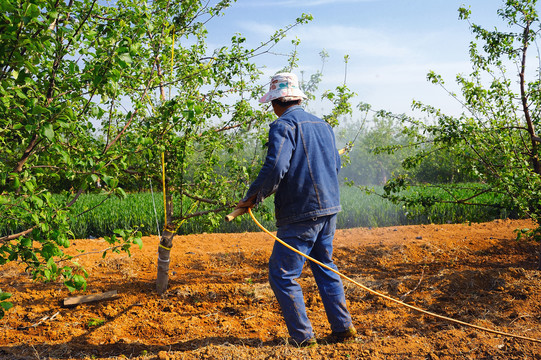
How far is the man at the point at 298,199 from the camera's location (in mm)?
2871

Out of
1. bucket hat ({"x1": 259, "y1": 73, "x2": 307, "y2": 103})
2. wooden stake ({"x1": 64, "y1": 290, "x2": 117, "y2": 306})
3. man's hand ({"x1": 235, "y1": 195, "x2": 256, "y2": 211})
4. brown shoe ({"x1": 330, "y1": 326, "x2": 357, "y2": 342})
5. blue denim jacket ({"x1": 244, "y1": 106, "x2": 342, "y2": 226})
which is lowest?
wooden stake ({"x1": 64, "y1": 290, "x2": 117, "y2": 306})

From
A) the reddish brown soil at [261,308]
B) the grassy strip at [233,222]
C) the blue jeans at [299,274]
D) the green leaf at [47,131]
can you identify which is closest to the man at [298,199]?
the blue jeans at [299,274]

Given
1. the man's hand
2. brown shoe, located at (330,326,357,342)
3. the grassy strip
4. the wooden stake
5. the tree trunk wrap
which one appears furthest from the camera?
the grassy strip

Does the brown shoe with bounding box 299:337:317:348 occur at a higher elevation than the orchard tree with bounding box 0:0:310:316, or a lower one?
lower

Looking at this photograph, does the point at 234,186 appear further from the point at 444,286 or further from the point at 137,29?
the point at 444,286

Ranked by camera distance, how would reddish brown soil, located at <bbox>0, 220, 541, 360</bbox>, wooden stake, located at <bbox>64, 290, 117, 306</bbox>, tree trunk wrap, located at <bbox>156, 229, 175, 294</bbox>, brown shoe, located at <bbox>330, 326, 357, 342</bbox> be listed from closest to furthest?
reddish brown soil, located at <bbox>0, 220, 541, 360</bbox> < brown shoe, located at <bbox>330, 326, 357, 342</bbox> < wooden stake, located at <bbox>64, 290, 117, 306</bbox> < tree trunk wrap, located at <bbox>156, 229, 175, 294</bbox>

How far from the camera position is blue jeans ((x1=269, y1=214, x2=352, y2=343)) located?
2873 mm

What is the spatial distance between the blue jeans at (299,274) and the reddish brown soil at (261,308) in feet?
0.57

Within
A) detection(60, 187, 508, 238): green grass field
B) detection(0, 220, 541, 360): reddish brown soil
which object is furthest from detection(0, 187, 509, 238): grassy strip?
detection(0, 220, 541, 360): reddish brown soil

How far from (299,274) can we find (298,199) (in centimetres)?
54

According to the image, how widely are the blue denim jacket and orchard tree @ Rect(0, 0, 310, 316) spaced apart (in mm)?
604

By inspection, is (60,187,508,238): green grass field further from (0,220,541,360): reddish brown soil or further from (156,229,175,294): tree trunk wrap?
(156,229,175,294): tree trunk wrap

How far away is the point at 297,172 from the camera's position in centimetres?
300

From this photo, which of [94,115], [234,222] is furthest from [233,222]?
[94,115]
